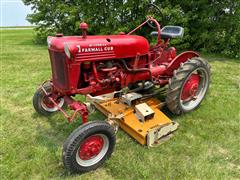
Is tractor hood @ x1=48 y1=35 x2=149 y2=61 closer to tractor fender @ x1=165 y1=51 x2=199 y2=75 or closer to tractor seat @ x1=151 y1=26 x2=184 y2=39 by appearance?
tractor fender @ x1=165 y1=51 x2=199 y2=75

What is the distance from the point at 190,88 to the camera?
162 inches

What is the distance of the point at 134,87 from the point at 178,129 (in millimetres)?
1046

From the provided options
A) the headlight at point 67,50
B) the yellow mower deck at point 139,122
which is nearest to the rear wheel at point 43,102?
the yellow mower deck at point 139,122

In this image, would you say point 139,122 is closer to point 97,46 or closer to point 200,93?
point 97,46

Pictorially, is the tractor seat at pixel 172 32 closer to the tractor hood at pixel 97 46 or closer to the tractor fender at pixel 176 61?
the tractor fender at pixel 176 61

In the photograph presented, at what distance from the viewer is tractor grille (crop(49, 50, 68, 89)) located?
3.12 m

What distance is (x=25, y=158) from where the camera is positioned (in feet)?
10.5

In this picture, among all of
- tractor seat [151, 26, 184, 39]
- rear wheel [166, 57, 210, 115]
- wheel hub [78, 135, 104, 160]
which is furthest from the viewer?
tractor seat [151, 26, 184, 39]

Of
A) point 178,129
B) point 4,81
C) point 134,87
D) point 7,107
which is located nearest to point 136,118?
point 178,129

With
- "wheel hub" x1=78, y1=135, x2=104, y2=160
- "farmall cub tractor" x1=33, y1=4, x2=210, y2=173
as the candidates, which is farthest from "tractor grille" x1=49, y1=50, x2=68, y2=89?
"wheel hub" x1=78, y1=135, x2=104, y2=160

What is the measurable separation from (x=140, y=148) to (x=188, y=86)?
4.34 ft

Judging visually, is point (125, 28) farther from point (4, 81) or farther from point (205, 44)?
point (4, 81)

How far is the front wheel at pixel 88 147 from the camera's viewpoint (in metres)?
2.75

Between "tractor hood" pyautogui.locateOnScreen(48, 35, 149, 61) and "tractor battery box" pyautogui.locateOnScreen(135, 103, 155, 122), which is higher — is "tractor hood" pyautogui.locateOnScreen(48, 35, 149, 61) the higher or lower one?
the higher one
